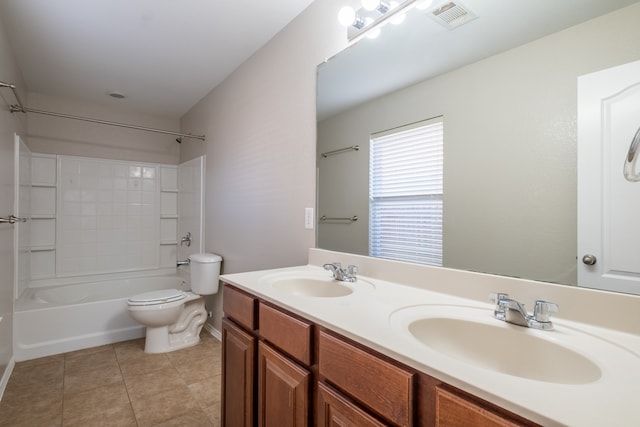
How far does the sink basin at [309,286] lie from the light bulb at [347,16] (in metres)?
1.27

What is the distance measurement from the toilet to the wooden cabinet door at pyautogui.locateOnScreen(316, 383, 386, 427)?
81.0 inches

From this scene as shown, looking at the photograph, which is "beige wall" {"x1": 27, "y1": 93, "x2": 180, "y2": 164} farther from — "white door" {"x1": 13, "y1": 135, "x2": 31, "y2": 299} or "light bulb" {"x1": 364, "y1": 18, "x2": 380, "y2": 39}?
"light bulb" {"x1": 364, "y1": 18, "x2": 380, "y2": 39}

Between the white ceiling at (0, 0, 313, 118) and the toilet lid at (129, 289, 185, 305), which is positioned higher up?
the white ceiling at (0, 0, 313, 118)

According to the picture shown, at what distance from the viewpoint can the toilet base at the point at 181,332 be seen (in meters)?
2.62

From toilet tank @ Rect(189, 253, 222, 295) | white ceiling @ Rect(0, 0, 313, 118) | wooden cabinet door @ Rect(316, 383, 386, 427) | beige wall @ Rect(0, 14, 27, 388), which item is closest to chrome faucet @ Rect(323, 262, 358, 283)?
wooden cabinet door @ Rect(316, 383, 386, 427)

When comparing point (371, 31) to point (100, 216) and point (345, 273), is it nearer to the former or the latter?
point (345, 273)

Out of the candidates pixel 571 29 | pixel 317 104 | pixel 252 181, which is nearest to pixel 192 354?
pixel 252 181

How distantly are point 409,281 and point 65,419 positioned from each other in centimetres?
205

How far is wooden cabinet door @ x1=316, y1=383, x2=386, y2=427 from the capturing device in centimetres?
77

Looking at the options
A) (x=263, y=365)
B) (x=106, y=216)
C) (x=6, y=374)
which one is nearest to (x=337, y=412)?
(x=263, y=365)

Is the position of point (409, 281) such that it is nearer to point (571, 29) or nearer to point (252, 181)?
point (571, 29)

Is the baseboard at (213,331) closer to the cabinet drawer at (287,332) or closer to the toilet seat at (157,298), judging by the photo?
the toilet seat at (157,298)

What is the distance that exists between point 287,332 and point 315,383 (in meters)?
0.18

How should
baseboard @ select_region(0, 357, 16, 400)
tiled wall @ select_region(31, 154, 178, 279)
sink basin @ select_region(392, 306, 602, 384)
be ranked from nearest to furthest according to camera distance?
sink basin @ select_region(392, 306, 602, 384), baseboard @ select_region(0, 357, 16, 400), tiled wall @ select_region(31, 154, 178, 279)
